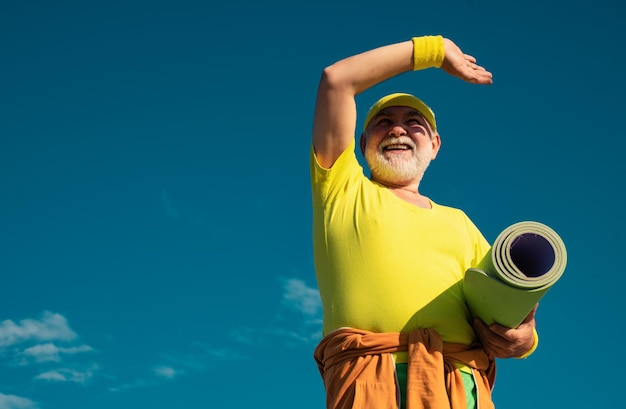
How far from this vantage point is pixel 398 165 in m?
4.70

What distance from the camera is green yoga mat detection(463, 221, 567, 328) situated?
360 cm

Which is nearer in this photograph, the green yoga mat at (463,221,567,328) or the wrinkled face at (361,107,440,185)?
the green yoga mat at (463,221,567,328)

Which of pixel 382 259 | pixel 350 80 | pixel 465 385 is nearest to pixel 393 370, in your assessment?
pixel 465 385

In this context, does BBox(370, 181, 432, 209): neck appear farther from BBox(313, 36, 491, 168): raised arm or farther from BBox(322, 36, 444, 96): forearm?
BBox(322, 36, 444, 96): forearm

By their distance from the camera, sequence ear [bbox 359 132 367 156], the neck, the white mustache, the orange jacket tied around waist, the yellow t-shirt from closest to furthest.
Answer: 1. the orange jacket tied around waist
2. the yellow t-shirt
3. the neck
4. the white mustache
5. ear [bbox 359 132 367 156]

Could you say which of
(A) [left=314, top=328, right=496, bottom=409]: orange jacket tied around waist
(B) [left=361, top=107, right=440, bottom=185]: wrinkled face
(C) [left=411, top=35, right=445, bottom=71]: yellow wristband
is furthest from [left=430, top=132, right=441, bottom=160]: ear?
(A) [left=314, top=328, right=496, bottom=409]: orange jacket tied around waist

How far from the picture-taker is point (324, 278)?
14.0 feet

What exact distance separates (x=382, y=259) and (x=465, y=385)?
2.66 feet

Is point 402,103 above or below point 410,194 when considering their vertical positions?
above

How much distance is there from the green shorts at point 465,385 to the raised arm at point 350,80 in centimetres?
126

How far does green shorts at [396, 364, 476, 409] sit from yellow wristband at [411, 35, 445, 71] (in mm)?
1776

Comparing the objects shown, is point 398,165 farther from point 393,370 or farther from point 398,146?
point 393,370

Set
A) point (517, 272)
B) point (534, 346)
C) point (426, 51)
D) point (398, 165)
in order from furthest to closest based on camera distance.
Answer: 1. point (398, 165)
2. point (426, 51)
3. point (534, 346)
4. point (517, 272)

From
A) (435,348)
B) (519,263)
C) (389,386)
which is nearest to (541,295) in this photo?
(519,263)
